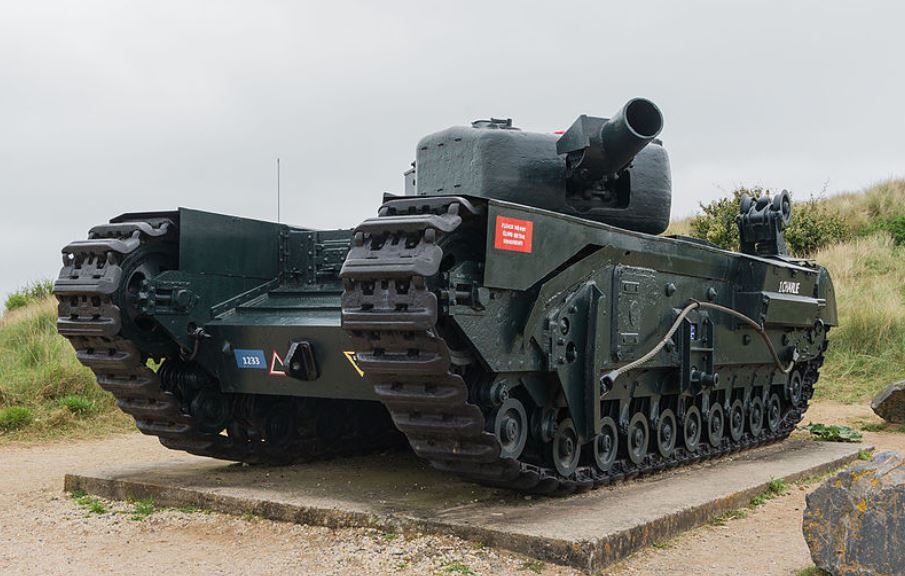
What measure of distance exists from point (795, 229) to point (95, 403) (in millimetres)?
15802

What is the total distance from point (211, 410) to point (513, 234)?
10.3 ft

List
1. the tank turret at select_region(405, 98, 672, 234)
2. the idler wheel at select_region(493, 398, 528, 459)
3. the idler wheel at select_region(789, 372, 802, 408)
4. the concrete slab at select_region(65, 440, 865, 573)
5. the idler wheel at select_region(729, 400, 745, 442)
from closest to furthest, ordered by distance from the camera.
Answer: the concrete slab at select_region(65, 440, 865, 573) → the idler wheel at select_region(493, 398, 528, 459) → the tank turret at select_region(405, 98, 672, 234) → the idler wheel at select_region(729, 400, 745, 442) → the idler wheel at select_region(789, 372, 802, 408)

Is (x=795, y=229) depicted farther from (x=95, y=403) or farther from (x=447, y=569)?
(x=447, y=569)

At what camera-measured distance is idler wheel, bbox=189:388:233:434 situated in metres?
7.73

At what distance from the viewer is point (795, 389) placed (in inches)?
414

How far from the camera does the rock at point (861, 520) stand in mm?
4734

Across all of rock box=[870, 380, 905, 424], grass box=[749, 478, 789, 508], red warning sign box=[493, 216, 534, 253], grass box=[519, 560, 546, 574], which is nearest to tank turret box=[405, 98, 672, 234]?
red warning sign box=[493, 216, 534, 253]

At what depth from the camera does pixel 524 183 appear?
7.44 meters

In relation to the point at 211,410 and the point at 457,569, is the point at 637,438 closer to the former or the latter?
the point at 457,569

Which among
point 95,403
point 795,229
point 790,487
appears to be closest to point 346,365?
point 790,487

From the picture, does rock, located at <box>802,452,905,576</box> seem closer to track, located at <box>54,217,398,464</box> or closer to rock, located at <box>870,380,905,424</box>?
track, located at <box>54,217,398,464</box>

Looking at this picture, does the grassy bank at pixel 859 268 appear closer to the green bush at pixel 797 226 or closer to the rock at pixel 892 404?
the green bush at pixel 797 226

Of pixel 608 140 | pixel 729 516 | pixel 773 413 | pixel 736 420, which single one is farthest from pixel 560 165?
pixel 773 413

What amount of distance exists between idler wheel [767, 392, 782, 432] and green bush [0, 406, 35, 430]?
27.0ft
